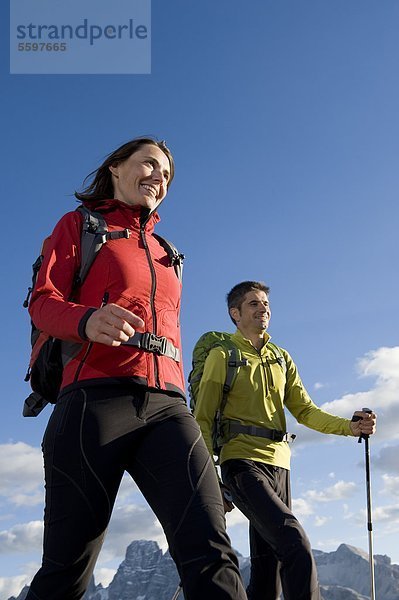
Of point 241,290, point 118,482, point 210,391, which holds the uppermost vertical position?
point 241,290

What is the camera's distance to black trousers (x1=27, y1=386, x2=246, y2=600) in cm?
362

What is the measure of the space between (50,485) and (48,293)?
118 cm

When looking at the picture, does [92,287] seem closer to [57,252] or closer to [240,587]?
[57,252]

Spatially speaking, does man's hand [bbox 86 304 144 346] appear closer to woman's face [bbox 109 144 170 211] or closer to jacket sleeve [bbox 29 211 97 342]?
jacket sleeve [bbox 29 211 97 342]

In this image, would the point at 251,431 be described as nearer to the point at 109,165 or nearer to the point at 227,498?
the point at 227,498

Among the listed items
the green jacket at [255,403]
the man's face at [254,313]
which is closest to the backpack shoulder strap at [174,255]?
the green jacket at [255,403]

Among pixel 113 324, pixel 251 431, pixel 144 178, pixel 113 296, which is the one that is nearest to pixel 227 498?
pixel 251 431

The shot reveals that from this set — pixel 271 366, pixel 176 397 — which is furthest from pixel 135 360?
pixel 271 366

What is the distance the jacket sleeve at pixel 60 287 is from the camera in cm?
382

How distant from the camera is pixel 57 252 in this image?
14.2 ft

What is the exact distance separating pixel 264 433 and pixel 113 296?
155 inches

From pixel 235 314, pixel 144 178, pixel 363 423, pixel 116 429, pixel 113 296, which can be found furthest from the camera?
pixel 235 314

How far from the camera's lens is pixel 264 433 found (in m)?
7.60

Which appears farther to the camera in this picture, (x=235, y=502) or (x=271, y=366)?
(x=271, y=366)
